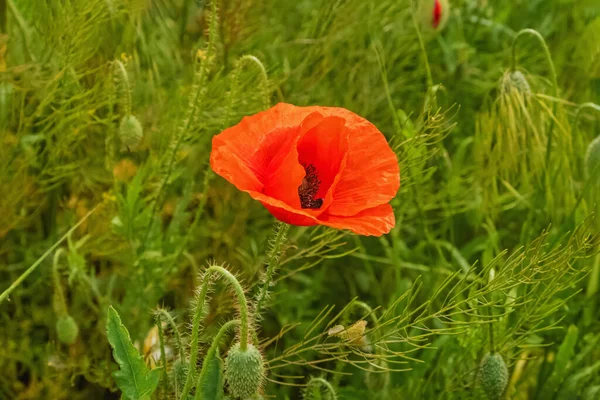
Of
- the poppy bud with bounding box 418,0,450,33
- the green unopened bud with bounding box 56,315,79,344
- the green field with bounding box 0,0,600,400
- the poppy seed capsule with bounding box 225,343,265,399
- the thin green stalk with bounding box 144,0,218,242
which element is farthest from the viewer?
the poppy bud with bounding box 418,0,450,33

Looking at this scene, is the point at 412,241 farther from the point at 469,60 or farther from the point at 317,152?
the point at 317,152

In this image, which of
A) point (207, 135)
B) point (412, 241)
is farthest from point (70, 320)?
point (412, 241)

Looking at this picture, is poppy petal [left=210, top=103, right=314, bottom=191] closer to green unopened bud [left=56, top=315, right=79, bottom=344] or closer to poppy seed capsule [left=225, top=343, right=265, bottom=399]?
poppy seed capsule [left=225, top=343, right=265, bottom=399]

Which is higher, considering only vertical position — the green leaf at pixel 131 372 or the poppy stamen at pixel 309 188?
Answer: the poppy stamen at pixel 309 188

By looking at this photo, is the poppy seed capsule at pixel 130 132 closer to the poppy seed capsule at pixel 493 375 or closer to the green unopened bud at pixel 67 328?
the green unopened bud at pixel 67 328

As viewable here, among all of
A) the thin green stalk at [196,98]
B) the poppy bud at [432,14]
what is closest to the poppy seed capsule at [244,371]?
the thin green stalk at [196,98]

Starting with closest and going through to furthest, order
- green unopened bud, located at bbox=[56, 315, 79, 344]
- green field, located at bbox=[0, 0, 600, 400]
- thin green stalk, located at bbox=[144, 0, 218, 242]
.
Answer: green field, located at bbox=[0, 0, 600, 400], thin green stalk, located at bbox=[144, 0, 218, 242], green unopened bud, located at bbox=[56, 315, 79, 344]

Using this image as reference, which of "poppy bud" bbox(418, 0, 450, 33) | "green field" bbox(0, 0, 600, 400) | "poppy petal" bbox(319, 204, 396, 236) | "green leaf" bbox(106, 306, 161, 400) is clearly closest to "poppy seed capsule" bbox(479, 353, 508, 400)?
"green field" bbox(0, 0, 600, 400)
